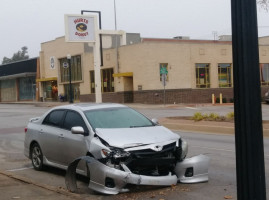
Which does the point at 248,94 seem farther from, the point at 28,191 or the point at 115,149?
the point at 28,191

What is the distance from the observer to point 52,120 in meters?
9.76

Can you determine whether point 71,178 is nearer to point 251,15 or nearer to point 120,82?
point 251,15

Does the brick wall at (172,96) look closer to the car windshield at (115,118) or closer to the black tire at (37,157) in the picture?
the black tire at (37,157)

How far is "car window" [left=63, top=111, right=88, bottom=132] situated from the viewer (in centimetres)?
871

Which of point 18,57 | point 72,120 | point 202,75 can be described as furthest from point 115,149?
point 18,57

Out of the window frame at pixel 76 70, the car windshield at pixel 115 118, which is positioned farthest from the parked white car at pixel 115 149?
the window frame at pixel 76 70

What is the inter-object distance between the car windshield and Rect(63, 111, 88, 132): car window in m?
0.17

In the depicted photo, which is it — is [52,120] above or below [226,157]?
above

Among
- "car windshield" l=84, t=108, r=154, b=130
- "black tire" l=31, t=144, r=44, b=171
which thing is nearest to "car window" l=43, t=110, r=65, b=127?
"black tire" l=31, t=144, r=44, b=171

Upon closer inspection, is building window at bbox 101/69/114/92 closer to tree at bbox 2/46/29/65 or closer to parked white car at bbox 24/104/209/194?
parked white car at bbox 24/104/209/194

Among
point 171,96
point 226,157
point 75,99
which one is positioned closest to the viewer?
point 226,157

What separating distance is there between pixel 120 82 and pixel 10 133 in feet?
89.2

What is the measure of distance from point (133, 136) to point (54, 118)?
267 cm

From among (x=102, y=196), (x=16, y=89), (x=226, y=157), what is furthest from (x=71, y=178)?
(x=16, y=89)
